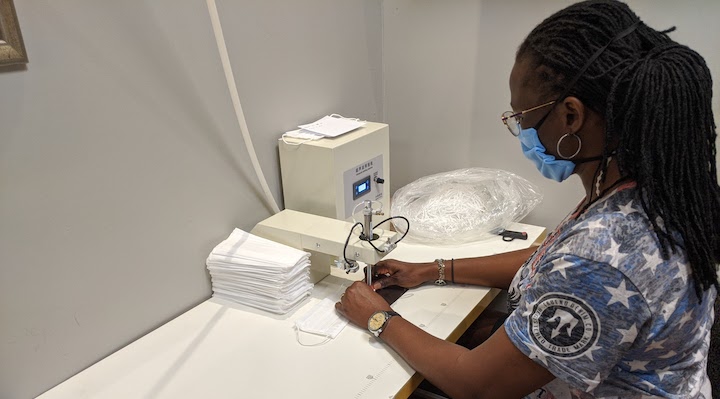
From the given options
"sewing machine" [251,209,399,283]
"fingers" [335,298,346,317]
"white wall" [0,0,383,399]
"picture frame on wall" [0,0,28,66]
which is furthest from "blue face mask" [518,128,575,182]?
"picture frame on wall" [0,0,28,66]

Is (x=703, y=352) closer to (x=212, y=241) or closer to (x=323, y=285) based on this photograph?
(x=323, y=285)

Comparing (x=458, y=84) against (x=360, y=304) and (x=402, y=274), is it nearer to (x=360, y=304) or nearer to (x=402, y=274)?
(x=402, y=274)

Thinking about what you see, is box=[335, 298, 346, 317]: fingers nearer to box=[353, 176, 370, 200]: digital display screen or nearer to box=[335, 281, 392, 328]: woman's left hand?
box=[335, 281, 392, 328]: woman's left hand

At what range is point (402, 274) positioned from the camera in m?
1.44

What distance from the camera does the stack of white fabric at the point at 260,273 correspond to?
133cm

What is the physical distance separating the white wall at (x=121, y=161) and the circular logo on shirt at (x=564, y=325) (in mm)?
877

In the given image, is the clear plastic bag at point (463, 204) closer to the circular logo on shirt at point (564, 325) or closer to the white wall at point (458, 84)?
the white wall at point (458, 84)

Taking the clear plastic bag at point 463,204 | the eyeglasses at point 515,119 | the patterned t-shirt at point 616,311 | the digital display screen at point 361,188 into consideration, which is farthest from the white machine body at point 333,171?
the patterned t-shirt at point 616,311

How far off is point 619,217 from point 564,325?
0.66ft

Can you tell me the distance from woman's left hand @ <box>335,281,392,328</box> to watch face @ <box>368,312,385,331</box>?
0.7 inches

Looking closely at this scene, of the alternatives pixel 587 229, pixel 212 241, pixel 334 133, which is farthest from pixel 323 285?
pixel 587 229

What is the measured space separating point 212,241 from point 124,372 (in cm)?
39

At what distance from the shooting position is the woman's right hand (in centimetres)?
144

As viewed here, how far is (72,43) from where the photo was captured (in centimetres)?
103
